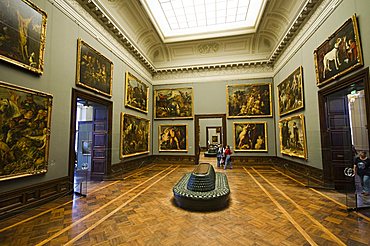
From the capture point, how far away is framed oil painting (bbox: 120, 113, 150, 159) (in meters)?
9.62

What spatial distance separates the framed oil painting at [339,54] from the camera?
196 inches

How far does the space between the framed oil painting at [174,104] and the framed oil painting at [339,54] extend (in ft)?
27.6

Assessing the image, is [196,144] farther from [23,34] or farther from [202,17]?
[23,34]

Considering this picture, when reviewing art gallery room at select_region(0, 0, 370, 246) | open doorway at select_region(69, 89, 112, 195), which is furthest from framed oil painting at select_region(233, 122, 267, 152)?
open doorway at select_region(69, 89, 112, 195)

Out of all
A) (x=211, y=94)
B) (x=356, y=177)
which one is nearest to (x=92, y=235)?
(x=356, y=177)

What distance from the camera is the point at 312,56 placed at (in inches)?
290

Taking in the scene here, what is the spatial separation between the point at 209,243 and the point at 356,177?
15.9ft

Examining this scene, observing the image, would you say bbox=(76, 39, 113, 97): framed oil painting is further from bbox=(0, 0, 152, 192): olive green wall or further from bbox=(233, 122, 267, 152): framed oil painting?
bbox=(233, 122, 267, 152): framed oil painting

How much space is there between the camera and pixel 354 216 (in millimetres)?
4137

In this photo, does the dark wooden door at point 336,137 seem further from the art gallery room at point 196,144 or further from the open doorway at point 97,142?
the open doorway at point 97,142

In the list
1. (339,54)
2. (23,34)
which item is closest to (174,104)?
(23,34)

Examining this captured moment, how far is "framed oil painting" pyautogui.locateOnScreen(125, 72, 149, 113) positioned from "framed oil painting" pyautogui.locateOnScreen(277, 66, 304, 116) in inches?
342

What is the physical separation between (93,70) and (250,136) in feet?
34.0

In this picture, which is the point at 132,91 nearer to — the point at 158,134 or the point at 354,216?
the point at 158,134
